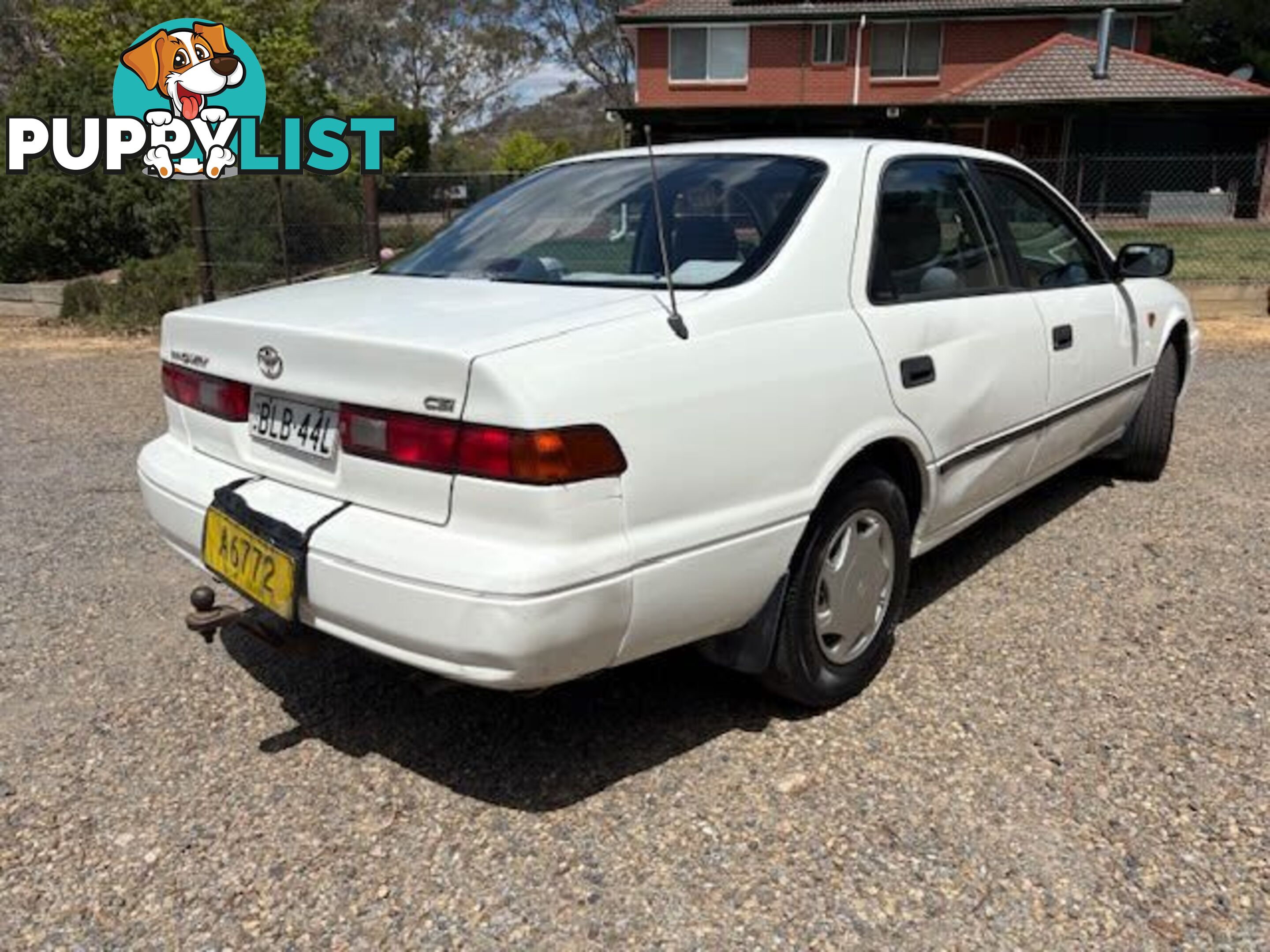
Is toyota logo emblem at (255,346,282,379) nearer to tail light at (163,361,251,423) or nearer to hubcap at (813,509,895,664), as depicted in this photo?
tail light at (163,361,251,423)

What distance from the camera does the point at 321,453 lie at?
2.43 meters

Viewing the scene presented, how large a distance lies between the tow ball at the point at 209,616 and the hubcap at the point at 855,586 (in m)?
1.50

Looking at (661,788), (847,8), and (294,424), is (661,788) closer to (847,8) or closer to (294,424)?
(294,424)

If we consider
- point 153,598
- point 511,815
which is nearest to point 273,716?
point 511,815

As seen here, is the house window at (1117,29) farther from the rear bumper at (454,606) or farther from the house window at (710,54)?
the rear bumper at (454,606)

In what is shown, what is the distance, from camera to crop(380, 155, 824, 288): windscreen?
2.74 m

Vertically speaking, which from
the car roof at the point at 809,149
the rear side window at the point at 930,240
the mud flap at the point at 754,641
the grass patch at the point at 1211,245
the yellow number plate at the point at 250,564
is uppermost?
the car roof at the point at 809,149

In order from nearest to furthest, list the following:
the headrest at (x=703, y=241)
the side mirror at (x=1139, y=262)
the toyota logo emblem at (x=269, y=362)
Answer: the toyota logo emblem at (x=269, y=362) < the headrest at (x=703, y=241) < the side mirror at (x=1139, y=262)

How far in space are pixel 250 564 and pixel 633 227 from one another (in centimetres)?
140

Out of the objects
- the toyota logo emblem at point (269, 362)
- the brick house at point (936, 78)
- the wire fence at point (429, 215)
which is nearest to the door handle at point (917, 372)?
the toyota logo emblem at point (269, 362)

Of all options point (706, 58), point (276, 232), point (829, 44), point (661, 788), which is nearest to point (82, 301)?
point (276, 232)

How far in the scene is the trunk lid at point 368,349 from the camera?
2.19 meters

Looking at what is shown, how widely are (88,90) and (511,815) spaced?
14931 mm

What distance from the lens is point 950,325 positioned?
10.2ft
